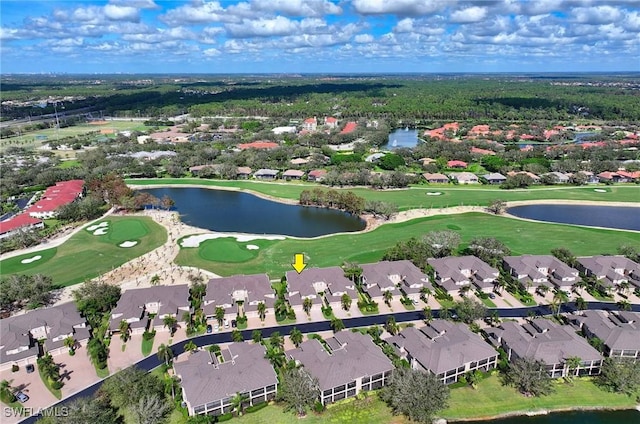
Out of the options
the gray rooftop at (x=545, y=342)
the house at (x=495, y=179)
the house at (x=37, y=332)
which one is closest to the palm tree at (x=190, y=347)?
the house at (x=37, y=332)

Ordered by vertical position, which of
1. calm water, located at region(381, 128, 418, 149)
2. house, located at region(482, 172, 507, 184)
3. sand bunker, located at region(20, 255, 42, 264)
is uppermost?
calm water, located at region(381, 128, 418, 149)

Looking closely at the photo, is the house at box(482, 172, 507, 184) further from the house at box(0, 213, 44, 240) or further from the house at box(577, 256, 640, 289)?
the house at box(0, 213, 44, 240)

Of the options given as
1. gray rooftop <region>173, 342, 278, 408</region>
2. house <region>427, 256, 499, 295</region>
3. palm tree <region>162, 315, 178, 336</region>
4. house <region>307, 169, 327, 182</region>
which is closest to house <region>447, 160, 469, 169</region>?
house <region>307, 169, 327, 182</region>

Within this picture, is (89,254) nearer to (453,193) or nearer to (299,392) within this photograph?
(299,392)

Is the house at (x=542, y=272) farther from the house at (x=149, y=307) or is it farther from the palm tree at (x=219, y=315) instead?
the house at (x=149, y=307)

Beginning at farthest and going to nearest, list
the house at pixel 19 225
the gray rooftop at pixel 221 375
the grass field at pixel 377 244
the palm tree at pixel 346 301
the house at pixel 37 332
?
the house at pixel 19 225, the grass field at pixel 377 244, the palm tree at pixel 346 301, the house at pixel 37 332, the gray rooftop at pixel 221 375

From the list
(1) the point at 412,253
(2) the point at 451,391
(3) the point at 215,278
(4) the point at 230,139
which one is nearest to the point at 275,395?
(2) the point at 451,391
